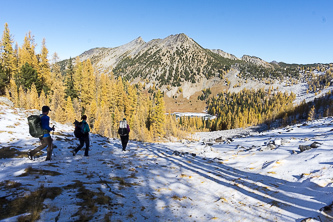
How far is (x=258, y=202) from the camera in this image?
16.1 feet

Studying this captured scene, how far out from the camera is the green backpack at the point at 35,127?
→ 23.2ft

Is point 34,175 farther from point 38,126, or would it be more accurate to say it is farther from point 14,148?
point 14,148

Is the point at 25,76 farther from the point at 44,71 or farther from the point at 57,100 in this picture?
the point at 57,100

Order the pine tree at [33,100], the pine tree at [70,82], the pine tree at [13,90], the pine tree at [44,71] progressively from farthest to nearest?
the pine tree at [70,82] → the pine tree at [44,71] → the pine tree at [13,90] → the pine tree at [33,100]

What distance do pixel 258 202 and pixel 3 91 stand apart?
57799mm

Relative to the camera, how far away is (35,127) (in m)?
7.11

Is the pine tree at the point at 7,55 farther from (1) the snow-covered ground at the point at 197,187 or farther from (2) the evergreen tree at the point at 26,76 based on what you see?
(1) the snow-covered ground at the point at 197,187

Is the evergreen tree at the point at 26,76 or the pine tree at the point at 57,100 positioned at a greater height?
the evergreen tree at the point at 26,76

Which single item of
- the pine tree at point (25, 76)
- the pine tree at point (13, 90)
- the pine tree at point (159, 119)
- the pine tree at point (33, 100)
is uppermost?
the pine tree at point (25, 76)

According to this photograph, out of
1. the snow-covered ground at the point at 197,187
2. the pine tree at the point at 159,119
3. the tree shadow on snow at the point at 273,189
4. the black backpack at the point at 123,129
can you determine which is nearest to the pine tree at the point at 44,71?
the pine tree at the point at 159,119

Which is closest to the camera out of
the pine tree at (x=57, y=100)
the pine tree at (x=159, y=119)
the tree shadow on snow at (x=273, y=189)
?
the tree shadow on snow at (x=273, y=189)

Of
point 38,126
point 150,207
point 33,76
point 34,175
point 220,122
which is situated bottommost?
point 220,122

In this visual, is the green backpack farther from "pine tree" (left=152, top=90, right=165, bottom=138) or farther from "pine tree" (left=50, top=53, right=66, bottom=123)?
"pine tree" (left=152, top=90, right=165, bottom=138)

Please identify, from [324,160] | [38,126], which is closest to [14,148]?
[38,126]
